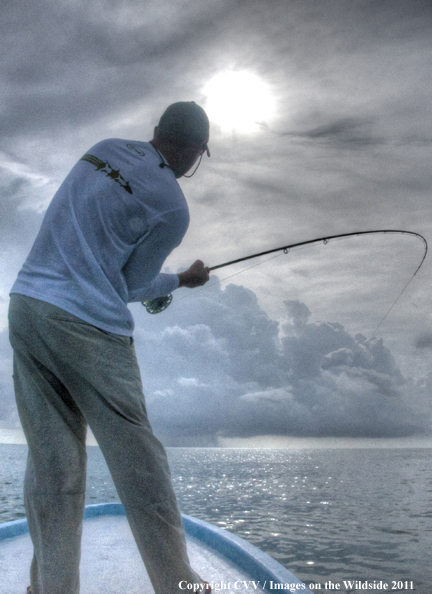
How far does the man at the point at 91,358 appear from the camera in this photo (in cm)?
140

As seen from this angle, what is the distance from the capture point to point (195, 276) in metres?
2.29

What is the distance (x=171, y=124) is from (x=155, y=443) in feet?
4.19

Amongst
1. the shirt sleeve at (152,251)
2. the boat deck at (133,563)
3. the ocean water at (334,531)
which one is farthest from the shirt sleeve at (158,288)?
the ocean water at (334,531)

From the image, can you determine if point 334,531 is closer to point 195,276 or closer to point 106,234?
point 195,276

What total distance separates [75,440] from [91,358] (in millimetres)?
371

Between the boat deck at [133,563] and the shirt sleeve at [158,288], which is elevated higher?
the shirt sleeve at [158,288]

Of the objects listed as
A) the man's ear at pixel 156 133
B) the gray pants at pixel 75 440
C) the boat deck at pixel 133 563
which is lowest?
the boat deck at pixel 133 563

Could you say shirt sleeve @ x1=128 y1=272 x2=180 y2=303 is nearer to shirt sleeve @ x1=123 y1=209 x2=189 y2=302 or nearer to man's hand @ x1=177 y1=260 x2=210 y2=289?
shirt sleeve @ x1=123 y1=209 x2=189 y2=302


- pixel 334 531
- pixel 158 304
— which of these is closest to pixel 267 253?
pixel 158 304

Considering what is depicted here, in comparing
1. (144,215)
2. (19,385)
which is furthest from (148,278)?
(19,385)

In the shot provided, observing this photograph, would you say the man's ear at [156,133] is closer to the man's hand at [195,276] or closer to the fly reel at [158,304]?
the man's hand at [195,276]

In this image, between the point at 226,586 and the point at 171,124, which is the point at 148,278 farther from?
the point at 226,586

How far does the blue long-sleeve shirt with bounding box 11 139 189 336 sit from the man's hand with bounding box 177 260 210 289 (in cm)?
56

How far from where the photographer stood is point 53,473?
1.48m
